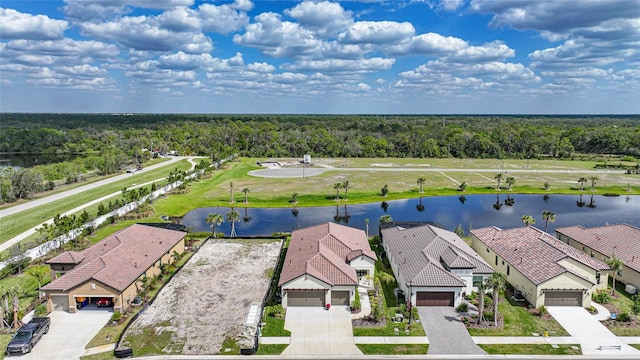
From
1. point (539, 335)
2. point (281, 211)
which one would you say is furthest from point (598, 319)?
point (281, 211)

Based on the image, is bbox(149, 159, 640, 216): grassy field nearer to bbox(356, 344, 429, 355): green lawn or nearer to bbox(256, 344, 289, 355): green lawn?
bbox(256, 344, 289, 355): green lawn

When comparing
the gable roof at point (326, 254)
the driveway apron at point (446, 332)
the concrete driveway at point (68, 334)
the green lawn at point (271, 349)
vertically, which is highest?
the gable roof at point (326, 254)

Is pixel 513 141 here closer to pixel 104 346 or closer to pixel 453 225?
pixel 453 225

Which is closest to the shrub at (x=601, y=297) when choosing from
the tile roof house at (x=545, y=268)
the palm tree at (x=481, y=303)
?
the tile roof house at (x=545, y=268)

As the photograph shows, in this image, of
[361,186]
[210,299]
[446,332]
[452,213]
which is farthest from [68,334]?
[361,186]

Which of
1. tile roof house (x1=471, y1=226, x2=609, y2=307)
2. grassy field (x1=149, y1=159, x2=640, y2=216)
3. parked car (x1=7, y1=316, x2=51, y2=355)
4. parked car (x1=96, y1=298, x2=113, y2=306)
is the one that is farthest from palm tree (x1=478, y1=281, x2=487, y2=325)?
grassy field (x1=149, y1=159, x2=640, y2=216)

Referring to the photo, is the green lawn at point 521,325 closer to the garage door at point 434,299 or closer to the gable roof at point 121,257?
the garage door at point 434,299

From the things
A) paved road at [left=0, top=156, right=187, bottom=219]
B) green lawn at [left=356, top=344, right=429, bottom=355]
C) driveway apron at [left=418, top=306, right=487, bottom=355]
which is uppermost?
paved road at [left=0, top=156, right=187, bottom=219]
